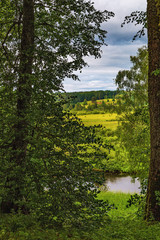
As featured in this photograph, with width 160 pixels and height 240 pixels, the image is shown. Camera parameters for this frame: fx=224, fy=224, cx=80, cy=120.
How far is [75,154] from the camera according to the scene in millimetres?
5047

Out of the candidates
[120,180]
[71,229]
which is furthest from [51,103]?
[120,180]

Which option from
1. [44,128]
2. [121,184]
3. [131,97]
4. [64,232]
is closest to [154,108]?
[44,128]

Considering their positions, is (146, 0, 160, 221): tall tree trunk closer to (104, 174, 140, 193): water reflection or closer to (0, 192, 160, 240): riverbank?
(0, 192, 160, 240): riverbank

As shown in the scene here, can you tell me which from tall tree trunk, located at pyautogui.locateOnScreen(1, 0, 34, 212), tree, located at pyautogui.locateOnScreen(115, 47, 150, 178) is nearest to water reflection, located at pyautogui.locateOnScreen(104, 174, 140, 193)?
tree, located at pyautogui.locateOnScreen(115, 47, 150, 178)

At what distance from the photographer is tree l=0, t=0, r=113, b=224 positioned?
473 centimetres

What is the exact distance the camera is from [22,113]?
4.94 metres

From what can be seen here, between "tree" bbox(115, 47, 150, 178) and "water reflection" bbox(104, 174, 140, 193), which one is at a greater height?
"tree" bbox(115, 47, 150, 178)

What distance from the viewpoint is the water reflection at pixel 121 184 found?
760 inches

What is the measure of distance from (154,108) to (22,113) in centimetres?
376

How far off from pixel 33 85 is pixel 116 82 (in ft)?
48.3

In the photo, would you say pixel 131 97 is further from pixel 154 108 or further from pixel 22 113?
pixel 22 113

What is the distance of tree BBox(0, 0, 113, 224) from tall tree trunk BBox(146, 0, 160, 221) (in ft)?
5.94

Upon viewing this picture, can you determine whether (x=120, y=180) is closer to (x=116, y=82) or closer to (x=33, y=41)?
(x=116, y=82)

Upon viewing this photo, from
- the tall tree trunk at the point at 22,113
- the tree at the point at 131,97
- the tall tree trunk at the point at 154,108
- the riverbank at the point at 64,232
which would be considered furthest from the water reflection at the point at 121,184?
the tall tree trunk at the point at 22,113
